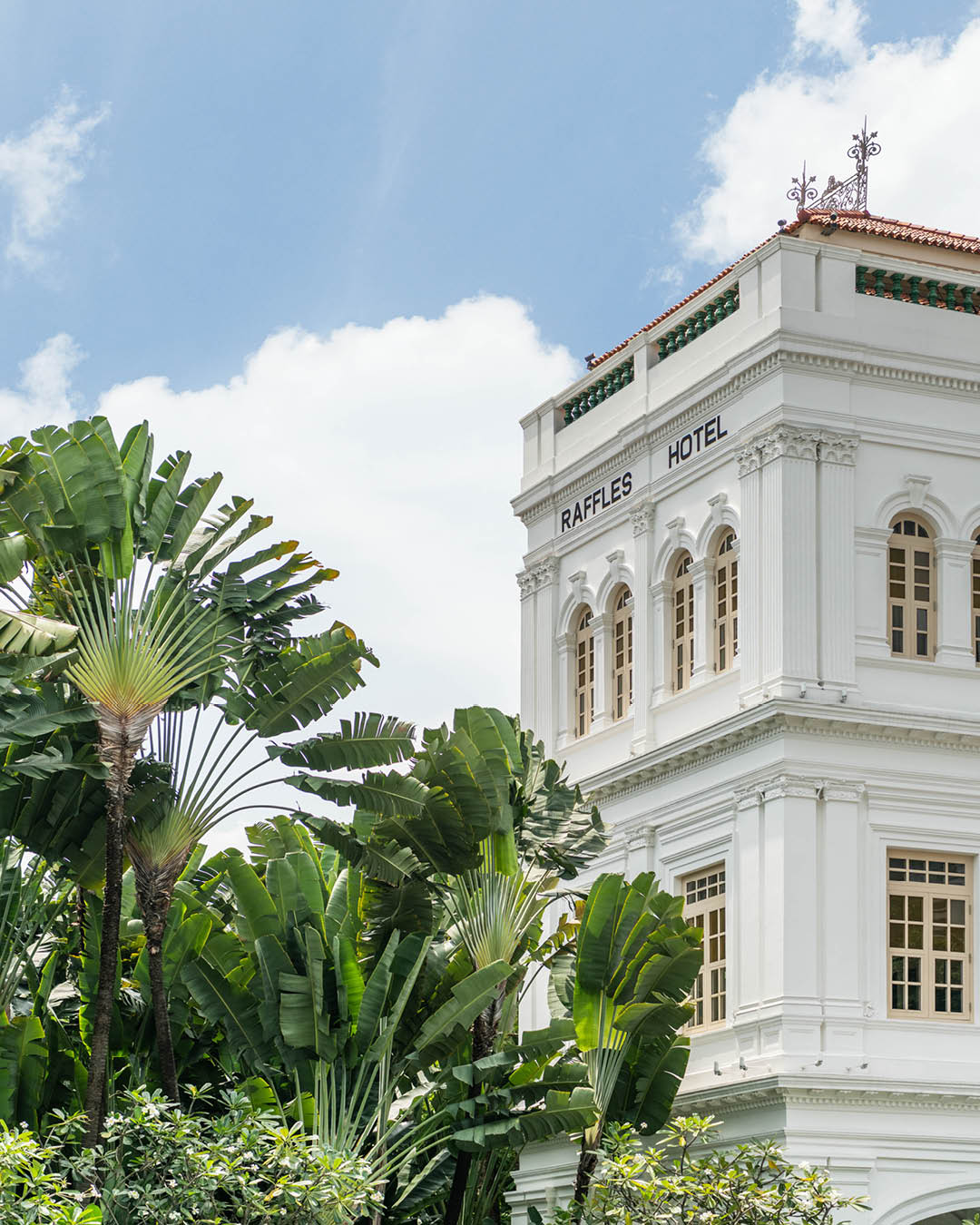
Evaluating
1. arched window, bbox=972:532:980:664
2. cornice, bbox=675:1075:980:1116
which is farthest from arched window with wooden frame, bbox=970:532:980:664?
cornice, bbox=675:1075:980:1116

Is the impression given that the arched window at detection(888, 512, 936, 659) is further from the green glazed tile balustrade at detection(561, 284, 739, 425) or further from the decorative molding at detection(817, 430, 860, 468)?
the green glazed tile balustrade at detection(561, 284, 739, 425)

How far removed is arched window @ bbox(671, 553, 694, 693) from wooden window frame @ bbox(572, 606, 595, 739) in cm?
189

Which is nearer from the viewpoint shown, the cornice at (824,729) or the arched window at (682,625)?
the cornice at (824,729)

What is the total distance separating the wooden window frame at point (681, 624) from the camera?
2658 centimetres

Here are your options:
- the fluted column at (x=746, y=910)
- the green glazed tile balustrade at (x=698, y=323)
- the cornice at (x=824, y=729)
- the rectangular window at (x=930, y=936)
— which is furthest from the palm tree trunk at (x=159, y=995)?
the green glazed tile balustrade at (x=698, y=323)

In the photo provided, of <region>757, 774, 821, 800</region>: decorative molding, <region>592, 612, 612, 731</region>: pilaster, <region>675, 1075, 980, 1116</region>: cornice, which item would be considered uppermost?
<region>592, 612, 612, 731</region>: pilaster

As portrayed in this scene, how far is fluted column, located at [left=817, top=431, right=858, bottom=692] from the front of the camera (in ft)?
79.2

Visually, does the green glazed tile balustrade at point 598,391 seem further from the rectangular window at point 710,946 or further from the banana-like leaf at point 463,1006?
the banana-like leaf at point 463,1006

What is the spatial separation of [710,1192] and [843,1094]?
2.73m

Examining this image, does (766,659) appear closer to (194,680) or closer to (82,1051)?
(194,680)

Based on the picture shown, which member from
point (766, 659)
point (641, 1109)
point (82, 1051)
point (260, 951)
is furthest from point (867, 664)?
point (82, 1051)

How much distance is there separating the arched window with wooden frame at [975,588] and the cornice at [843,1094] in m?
5.15

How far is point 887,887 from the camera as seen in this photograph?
945 inches

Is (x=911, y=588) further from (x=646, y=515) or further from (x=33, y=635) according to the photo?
(x=33, y=635)
